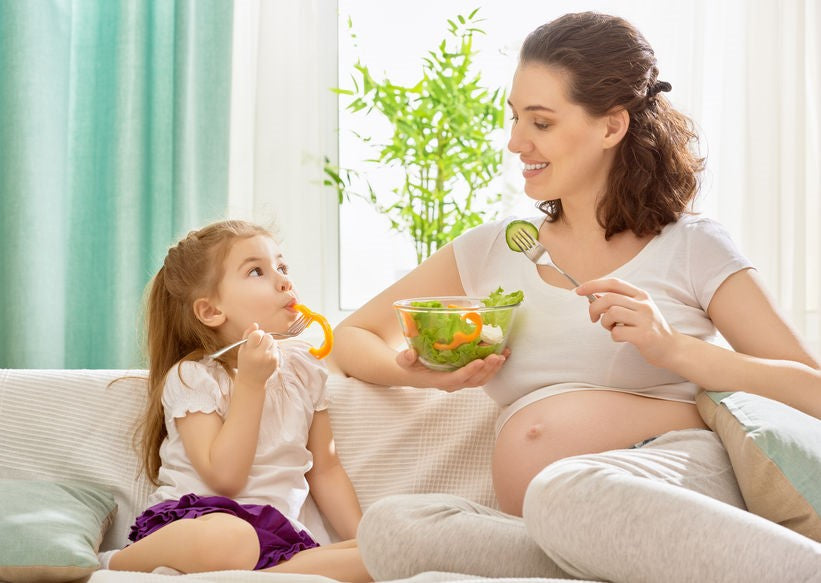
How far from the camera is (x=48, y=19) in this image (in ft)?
9.70

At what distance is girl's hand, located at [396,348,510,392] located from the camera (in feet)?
5.01

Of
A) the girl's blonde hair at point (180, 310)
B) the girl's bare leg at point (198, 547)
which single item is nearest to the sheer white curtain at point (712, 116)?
the girl's blonde hair at point (180, 310)

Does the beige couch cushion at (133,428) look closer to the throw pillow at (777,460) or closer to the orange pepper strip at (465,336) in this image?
the orange pepper strip at (465,336)

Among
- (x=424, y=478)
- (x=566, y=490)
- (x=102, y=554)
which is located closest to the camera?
(x=566, y=490)

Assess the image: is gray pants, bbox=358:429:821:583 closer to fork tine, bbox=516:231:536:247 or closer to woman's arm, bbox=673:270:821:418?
woman's arm, bbox=673:270:821:418

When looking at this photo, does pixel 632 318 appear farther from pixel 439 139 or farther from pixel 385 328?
pixel 439 139

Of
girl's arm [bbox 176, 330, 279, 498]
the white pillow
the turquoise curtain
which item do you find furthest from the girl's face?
the turquoise curtain

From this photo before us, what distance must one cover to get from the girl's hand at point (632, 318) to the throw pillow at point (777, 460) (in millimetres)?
144

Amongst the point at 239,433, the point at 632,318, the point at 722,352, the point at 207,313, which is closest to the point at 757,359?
the point at 722,352

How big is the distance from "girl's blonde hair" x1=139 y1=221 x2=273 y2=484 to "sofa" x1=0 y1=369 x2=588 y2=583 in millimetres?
70

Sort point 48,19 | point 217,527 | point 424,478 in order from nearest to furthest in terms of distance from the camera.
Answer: point 217,527 < point 424,478 < point 48,19

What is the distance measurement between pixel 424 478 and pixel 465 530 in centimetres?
58

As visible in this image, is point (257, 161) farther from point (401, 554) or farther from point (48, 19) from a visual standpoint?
point (401, 554)

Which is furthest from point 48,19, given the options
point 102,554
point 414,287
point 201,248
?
point 102,554
